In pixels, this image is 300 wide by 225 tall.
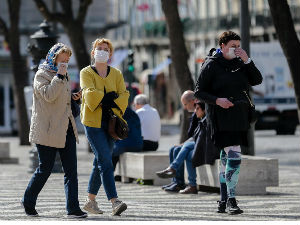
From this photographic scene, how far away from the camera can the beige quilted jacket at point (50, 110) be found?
1198 centimetres

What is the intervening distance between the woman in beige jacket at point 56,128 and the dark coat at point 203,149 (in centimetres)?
354

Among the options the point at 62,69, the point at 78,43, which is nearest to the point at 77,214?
the point at 62,69

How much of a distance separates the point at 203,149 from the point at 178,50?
25.3 feet

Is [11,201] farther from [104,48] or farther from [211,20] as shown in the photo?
[211,20]

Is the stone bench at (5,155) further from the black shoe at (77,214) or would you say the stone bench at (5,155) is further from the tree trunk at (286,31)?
the black shoe at (77,214)

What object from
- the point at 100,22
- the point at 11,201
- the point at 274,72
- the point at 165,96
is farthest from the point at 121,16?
the point at 11,201

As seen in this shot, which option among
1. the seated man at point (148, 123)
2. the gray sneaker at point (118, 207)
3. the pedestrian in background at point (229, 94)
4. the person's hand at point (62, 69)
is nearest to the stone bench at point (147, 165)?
the seated man at point (148, 123)

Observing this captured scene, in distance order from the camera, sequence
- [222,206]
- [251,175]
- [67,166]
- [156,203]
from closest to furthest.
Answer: [67,166] → [222,206] → [156,203] → [251,175]

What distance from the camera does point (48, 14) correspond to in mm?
28750

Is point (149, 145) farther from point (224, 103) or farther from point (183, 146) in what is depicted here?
point (224, 103)

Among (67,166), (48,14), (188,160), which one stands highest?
(48,14)

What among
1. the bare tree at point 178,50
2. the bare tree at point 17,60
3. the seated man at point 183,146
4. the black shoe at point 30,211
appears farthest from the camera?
the bare tree at point 17,60

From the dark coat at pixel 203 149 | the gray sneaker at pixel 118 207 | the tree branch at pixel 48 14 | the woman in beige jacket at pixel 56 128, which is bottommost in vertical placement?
the gray sneaker at pixel 118 207

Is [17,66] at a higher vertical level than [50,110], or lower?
lower
